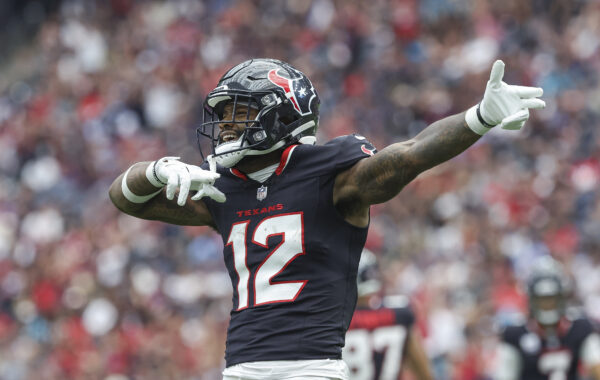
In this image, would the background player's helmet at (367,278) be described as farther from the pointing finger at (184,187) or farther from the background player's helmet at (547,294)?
the pointing finger at (184,187)

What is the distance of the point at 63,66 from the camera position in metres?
15.3

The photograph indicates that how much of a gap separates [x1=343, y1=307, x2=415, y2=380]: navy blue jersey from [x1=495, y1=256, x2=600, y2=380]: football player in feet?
2.16

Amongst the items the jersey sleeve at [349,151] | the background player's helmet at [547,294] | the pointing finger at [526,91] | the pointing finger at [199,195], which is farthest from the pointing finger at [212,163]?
the background player's helmet at [547,294]

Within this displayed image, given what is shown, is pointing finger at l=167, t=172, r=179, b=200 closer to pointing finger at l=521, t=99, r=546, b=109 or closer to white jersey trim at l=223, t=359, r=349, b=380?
white jersey trim at l=223, t=359, r=349, b=380

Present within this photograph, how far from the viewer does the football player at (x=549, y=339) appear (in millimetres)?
6273

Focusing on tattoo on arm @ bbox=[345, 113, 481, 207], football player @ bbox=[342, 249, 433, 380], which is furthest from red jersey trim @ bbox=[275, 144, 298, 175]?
football player @ bbox=[342, 249, 433, 380]

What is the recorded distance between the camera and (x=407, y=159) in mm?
3725

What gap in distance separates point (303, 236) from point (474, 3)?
29.8 feet

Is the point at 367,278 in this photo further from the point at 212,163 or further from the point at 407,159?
the point at 407,159

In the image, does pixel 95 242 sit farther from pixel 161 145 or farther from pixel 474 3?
pixel 474 3

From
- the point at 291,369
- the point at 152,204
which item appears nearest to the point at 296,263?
the point at 291,369

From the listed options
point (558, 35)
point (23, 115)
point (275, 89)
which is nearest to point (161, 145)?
point (23, 115)

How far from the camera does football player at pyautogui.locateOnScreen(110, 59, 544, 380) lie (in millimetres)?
3781

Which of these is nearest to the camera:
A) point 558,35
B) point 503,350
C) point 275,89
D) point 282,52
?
point 275,89
